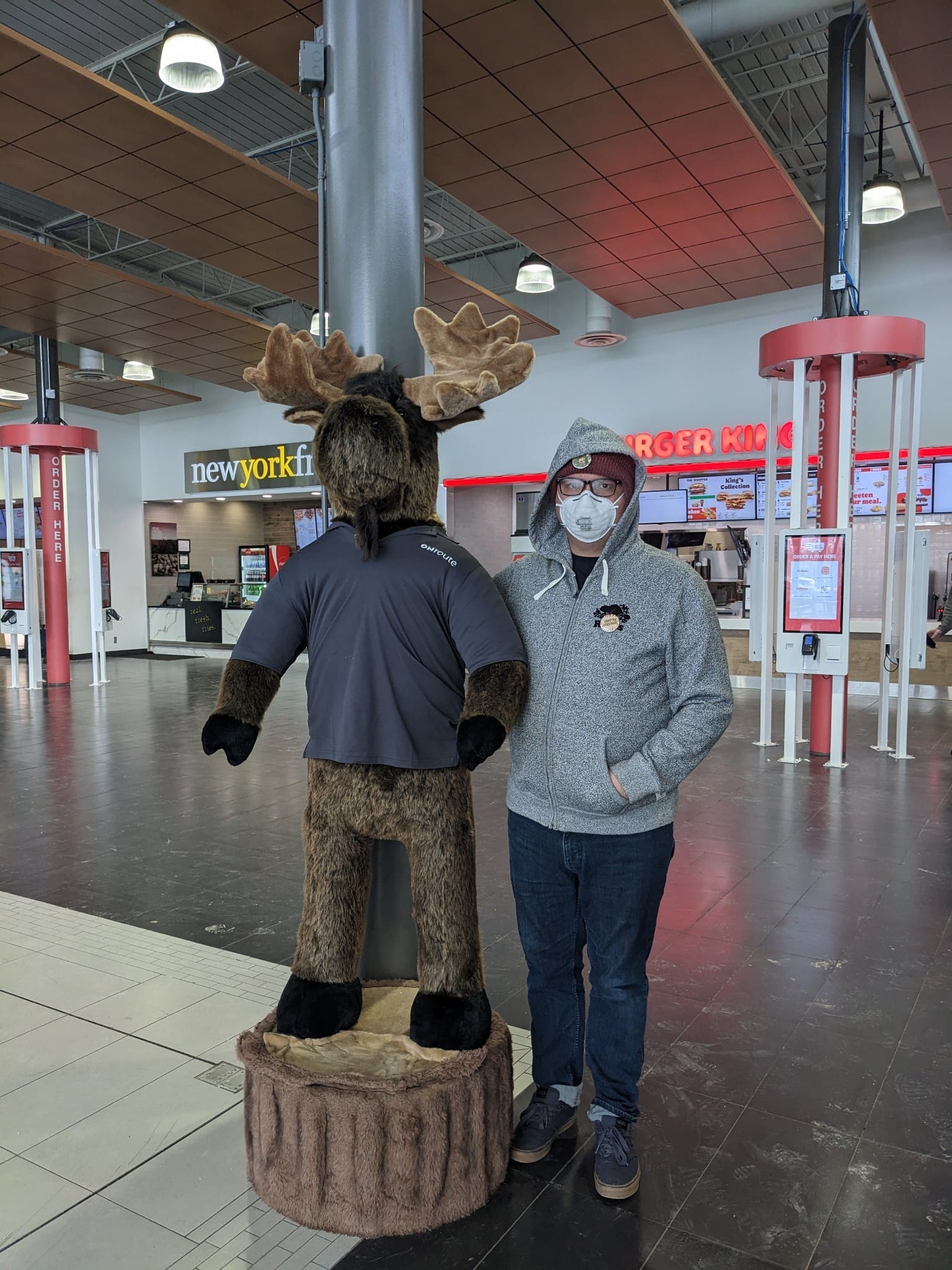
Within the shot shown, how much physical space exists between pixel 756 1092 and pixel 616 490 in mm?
1616

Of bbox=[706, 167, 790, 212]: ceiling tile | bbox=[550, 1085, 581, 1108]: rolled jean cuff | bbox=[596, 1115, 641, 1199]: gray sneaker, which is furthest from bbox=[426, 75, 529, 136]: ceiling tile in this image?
bbox=[596, 1115, 641, 1199]: gray sneaker

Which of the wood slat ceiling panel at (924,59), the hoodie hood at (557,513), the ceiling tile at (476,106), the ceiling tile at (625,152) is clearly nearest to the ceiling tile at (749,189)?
the ceiling tile at (625,152)

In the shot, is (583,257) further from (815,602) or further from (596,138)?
(815,602)

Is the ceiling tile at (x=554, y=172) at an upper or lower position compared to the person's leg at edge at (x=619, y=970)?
upper

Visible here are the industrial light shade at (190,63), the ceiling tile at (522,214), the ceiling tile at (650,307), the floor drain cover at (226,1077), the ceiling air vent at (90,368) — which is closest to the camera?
the floor drain cover at (226,1077)

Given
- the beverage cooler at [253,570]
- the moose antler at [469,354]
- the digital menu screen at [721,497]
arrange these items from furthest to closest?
the beverage cooler at [253,570] → the digital menu screen at [721,497] → the moose antler at [469,354]

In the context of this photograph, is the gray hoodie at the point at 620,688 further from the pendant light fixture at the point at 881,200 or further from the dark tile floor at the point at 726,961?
the pendant light fixture at the point at 881,200

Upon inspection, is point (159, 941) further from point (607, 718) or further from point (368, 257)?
point (368, 257)

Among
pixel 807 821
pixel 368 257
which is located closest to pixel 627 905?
pixel 368 257

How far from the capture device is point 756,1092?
2.44 meters

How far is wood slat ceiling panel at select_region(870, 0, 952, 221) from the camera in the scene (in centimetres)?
506

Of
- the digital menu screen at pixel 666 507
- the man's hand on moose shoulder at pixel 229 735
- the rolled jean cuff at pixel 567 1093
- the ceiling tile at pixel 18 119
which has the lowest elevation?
the rolled jean cuff at pixel 567 1093

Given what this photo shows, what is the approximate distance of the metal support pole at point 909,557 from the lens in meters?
6.62

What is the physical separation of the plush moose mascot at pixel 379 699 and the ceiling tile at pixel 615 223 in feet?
21.3
